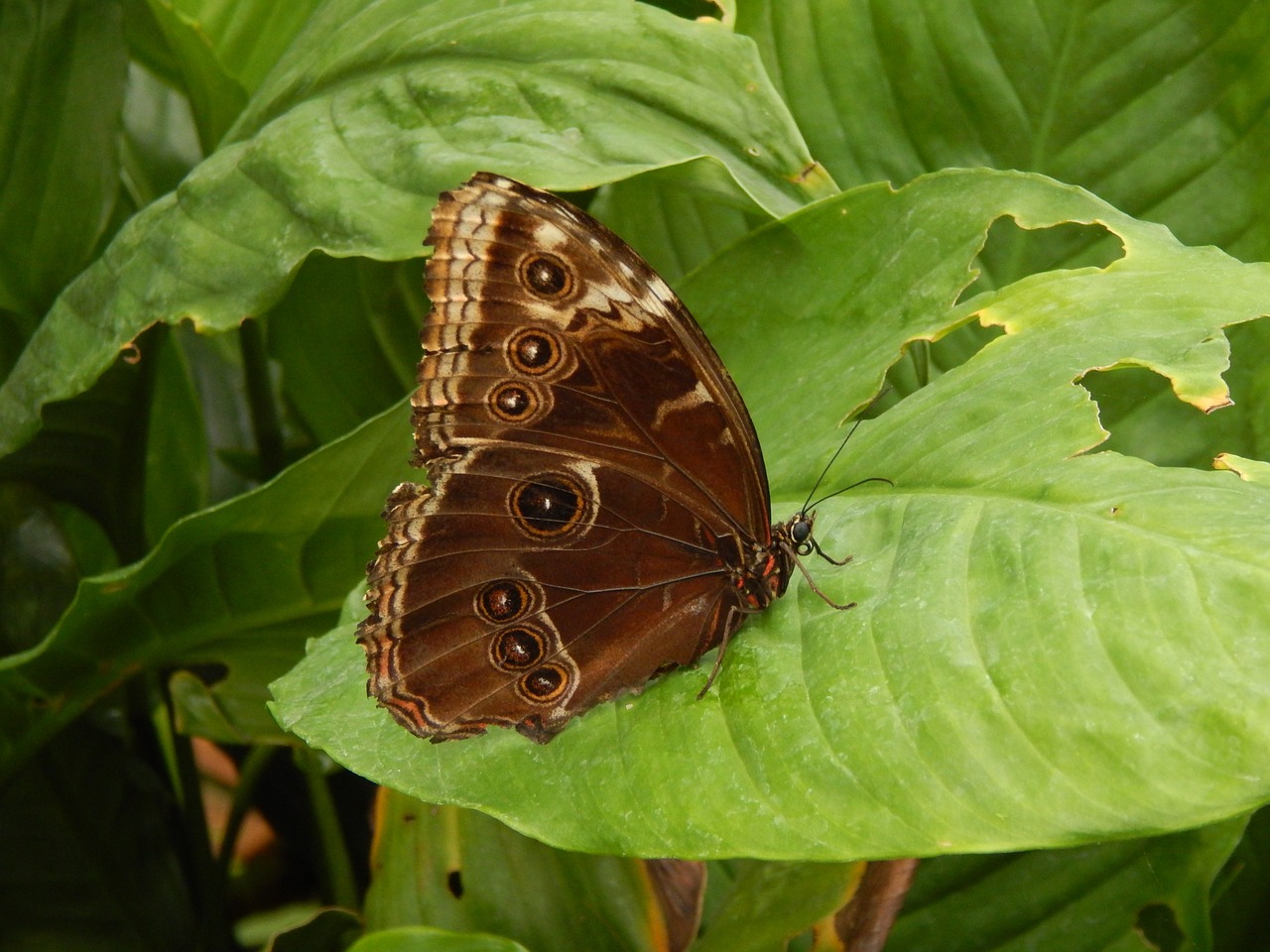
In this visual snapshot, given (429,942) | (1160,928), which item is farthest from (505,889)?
(1160,928)

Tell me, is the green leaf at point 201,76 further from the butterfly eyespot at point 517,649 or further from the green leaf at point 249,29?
the butterfly eyespot at point 517,649

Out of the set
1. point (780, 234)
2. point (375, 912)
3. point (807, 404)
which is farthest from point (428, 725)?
point (780, 234)

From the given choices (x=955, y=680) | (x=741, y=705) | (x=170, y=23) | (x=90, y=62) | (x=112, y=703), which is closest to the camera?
(x=955, y=680)

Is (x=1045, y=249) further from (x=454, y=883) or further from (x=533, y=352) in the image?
(x=454, y=883)

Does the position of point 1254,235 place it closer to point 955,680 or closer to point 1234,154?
point 1234,154

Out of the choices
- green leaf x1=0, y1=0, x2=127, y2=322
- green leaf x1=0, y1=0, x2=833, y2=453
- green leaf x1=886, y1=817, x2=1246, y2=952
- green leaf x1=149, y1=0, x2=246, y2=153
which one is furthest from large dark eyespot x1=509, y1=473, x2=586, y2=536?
green leaf x1=0, y1=0, x2=127, y2=322

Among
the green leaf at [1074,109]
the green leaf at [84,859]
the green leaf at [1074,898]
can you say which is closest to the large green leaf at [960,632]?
the green leaf at [1074,109]

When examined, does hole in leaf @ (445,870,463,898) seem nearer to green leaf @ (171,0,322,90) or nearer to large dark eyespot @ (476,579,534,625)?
large dark eyespot @ (476,579,534,625)
